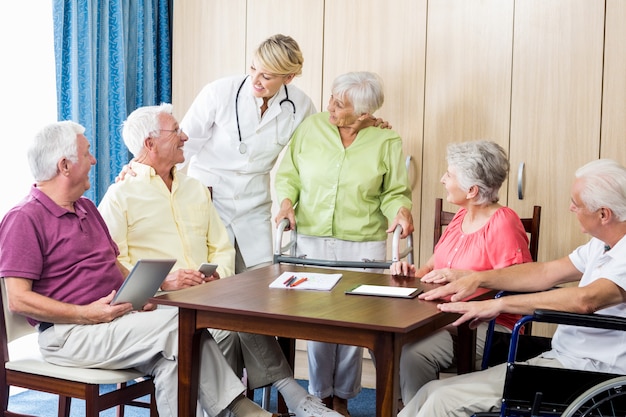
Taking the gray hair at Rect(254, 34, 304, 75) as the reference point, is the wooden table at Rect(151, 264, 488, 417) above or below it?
below

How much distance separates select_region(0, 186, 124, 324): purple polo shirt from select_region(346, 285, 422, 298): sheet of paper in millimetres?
821

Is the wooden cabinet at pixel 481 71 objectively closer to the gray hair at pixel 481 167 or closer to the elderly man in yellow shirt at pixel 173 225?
the gray hair at pixel 481 167

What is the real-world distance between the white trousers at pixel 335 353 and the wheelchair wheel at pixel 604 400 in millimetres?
1405

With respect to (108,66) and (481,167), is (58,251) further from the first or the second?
(108,66)

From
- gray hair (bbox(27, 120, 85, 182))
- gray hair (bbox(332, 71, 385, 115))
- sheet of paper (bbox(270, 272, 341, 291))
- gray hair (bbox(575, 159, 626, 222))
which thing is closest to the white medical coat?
gray hair (bbox(332, 71, 385, 115))

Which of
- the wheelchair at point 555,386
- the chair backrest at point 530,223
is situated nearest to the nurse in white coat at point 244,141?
the chair backrest at point 530,223

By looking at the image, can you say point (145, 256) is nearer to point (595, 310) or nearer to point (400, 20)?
point (595, 310)

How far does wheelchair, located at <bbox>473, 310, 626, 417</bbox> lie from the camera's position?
81.9 inches

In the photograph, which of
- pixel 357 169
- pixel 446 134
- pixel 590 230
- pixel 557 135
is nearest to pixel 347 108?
pixel 357 169

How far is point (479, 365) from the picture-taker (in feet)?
9.13

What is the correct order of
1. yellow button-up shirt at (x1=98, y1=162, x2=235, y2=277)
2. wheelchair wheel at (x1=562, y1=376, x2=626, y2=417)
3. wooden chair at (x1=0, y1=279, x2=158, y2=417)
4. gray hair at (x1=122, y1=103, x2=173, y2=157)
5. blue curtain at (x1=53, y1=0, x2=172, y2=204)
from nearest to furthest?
1. wheelchair wheel at (x1=562, y1=376, x2=626, y2=417)
2. wooden chair at (x1=0, y1=279, x2=158, y2=417)
3. yellow button-up shirt at (x1=98, y1=162, x2=235, y2=277)
4. gray hair at (x1=122, y1=103, x2=173, y2=157)
5. blue curtain at (x1=53, y1=0, x2=172, y2=204)

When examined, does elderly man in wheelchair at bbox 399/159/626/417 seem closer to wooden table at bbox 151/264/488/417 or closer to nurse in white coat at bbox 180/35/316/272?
wooden table at bbox 151/264/488/417

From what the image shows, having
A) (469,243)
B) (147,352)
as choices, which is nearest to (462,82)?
(469,243)

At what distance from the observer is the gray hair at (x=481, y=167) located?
2.93m
